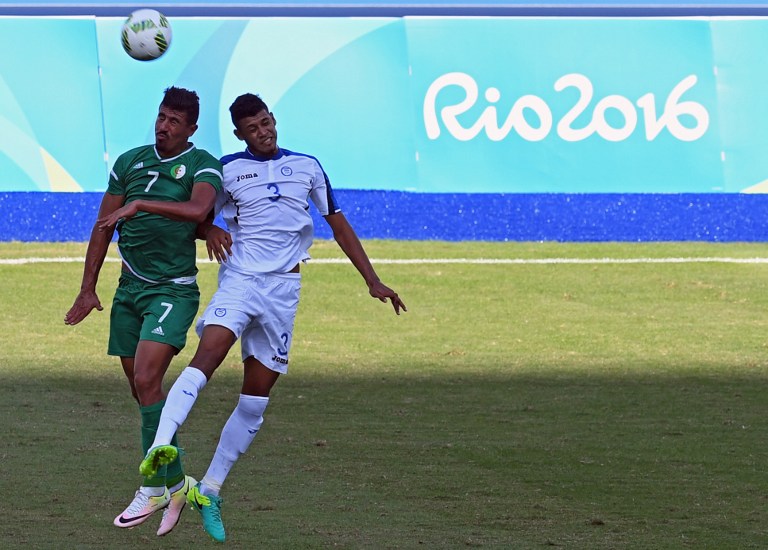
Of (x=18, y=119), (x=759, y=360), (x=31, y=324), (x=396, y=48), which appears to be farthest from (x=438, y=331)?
(x=18, y=119)

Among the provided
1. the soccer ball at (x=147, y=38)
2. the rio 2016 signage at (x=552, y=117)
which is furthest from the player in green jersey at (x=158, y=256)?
the rio 2016 signage at (x=552, y=117)

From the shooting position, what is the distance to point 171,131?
740cm

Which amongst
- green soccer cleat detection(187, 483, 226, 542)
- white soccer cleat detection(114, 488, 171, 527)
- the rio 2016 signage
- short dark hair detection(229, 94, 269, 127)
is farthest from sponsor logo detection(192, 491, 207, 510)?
the rio 2016 signage

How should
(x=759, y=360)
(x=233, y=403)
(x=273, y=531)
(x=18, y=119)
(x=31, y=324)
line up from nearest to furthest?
1. (x=273, y=531)
2. (x=233, y=403)
3. (x=759, y=360)
4. (x=31, y=324)
5. (x=18, y=119)

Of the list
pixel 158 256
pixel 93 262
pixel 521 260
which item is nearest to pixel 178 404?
pixel 158 256

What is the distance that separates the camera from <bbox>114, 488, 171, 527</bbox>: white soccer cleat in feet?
22.9

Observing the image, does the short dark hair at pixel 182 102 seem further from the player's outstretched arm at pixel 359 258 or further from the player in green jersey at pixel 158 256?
the player's outstretched arm at pixel 359 258

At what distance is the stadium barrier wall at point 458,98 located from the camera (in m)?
18.1

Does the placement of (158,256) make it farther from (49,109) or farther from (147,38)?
(49,109)

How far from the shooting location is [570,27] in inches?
731

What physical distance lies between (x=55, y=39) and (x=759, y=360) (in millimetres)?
9711

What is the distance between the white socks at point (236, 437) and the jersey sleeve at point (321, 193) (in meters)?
1.09

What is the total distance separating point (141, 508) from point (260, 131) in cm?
203

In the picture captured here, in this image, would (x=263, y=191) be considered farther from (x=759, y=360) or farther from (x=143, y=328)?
(x=759, y=360)
